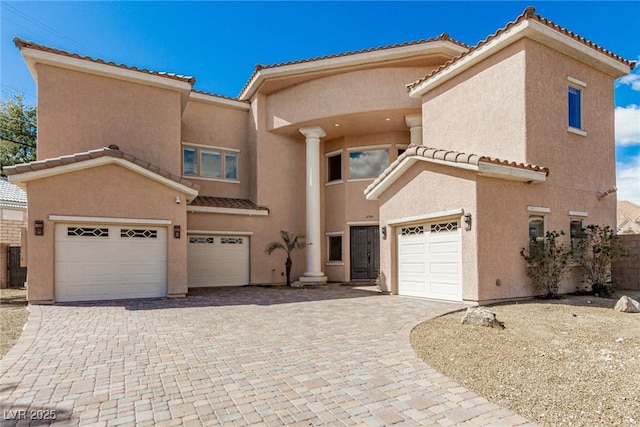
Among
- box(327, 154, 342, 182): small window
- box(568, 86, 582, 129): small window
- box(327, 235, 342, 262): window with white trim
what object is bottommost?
box(327, 235, 342, 262): window with white trim

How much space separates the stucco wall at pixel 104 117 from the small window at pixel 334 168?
788 cm

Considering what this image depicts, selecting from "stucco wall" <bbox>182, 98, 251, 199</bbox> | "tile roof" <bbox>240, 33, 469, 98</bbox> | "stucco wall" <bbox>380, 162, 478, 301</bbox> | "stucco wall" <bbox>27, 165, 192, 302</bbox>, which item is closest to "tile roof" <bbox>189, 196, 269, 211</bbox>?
"stucco wall" <bbox>182, 98, 251, 199</bbox>

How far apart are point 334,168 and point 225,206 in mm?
6159

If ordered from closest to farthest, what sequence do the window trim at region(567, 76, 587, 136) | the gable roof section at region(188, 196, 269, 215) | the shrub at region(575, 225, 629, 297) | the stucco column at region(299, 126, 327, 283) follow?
the shrub at region(575, 225, 629, 297) → the window trim at region(567, 76, 587, 136) → the gable roof section at region(188, 196, 269, 215) → the stucco column at region(299, 126, 327, 283)

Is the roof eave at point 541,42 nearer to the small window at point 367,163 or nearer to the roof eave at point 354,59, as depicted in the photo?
the roof eave at point 354,59

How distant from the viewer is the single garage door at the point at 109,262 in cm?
1169

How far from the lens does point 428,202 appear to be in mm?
→ 12039

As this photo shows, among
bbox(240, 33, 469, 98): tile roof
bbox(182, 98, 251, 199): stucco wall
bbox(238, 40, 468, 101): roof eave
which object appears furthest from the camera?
bbox(182, 98, 251, 199): stucco wall

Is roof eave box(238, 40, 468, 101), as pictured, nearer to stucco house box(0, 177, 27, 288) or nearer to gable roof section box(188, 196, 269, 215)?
gable roof section box(188, 196, 269, 215)

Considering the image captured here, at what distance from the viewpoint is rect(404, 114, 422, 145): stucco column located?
16922 millimetres

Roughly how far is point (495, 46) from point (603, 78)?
486 cm

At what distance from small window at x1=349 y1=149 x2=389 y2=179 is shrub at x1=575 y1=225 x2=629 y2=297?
8.87 meters

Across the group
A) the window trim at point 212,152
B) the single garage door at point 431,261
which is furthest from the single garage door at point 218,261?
the single garage door at point 431,261

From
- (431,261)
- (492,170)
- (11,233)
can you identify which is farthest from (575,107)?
(11,233)
